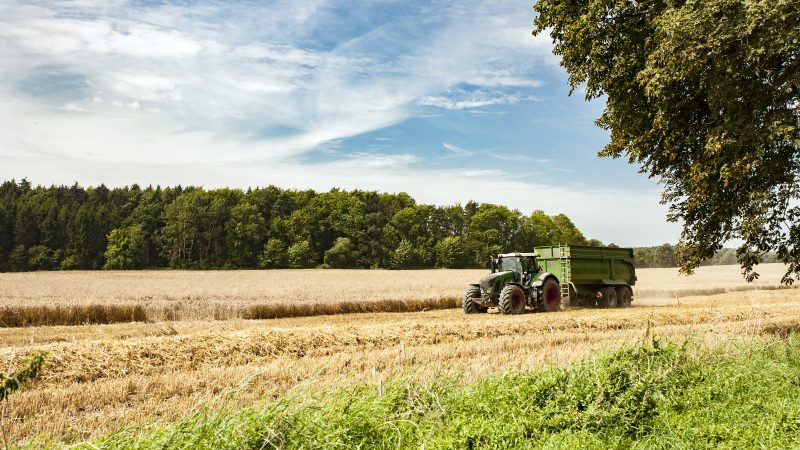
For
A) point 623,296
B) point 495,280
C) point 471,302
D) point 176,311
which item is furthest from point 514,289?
point 176,311

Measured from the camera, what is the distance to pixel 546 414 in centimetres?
589

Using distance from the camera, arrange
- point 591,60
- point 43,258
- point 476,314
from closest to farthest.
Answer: point 591,60, point 476,314, point 43,258

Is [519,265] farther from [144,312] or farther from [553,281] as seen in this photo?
[144,312]

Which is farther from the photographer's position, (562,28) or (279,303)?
(279,303)

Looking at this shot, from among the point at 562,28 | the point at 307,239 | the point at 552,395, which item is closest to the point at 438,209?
the point at 307,239

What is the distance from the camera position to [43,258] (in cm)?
5766

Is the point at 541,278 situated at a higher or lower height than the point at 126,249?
lower

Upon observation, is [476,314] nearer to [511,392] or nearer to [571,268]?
[571,268]

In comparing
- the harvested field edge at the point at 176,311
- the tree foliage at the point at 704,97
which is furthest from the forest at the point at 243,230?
the tree foliage at the point at 704,97

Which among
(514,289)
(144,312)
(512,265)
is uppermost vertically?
(512,265)

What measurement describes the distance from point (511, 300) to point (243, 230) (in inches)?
1950

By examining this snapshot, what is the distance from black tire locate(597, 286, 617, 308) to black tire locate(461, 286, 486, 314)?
219 inches

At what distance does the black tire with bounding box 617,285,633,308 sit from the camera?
2303cm

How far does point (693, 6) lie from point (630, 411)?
755cm
